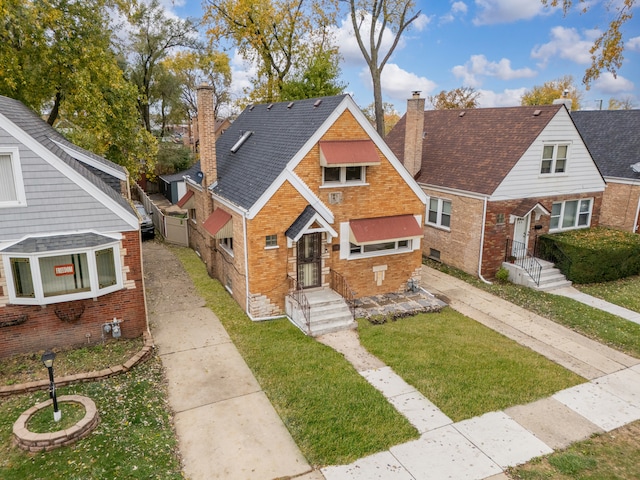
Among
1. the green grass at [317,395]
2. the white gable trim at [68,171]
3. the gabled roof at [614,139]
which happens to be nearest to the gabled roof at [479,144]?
the gabled roof at [614,139]

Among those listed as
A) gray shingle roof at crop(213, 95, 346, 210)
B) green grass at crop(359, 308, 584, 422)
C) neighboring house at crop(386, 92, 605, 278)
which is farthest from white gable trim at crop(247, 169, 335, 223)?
neighboring house at crop(386, 92, 605, 278)

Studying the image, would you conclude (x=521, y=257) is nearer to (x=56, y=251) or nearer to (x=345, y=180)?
(x=345, y=180)

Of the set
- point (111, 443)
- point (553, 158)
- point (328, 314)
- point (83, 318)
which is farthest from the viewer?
point (553, 158)

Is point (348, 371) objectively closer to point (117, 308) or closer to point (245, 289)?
point (245, 289)

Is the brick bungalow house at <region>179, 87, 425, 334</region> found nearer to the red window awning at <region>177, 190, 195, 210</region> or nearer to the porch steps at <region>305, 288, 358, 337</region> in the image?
the porch steps at <region>305, 288, 358, 337</region>

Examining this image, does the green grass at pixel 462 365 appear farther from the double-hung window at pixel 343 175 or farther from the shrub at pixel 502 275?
the shrub at pixel 502 275

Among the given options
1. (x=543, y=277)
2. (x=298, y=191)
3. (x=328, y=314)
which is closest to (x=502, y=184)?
(x=543, y=277)

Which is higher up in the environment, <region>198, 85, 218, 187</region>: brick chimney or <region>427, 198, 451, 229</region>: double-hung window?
<region>198, 85, 218, 187</region>: brick chimney
